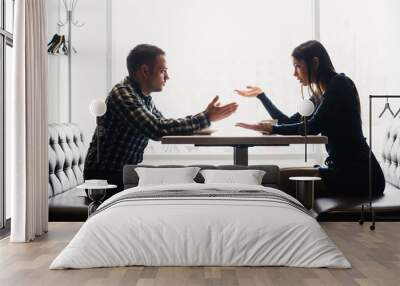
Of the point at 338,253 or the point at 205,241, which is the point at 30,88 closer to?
the point at 205,241

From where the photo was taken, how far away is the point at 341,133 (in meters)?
7.09

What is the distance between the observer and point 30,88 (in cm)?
575

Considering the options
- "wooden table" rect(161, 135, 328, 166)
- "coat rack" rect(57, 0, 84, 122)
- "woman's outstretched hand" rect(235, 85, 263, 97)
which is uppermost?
"coat rack" rect(57, 0, 84, 122)

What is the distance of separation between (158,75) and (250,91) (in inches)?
Answer: 40.0

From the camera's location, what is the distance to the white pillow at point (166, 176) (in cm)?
662

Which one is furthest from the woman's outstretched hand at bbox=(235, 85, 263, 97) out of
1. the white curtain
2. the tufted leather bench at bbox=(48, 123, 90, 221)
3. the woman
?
the white curtain

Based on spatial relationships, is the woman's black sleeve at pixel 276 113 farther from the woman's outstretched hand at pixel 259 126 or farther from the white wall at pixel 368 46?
the white wall at pixel 368 46

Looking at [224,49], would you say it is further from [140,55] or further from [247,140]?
[247,140]

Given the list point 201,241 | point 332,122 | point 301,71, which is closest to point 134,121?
point 301,71

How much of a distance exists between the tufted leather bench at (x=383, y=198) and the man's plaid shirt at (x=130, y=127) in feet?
4.17

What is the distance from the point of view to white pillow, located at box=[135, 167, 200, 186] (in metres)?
6.62

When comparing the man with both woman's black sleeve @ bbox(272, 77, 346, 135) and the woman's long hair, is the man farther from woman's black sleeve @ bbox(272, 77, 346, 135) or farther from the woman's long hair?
the woman's long hair

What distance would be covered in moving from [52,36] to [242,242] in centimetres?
→ 380

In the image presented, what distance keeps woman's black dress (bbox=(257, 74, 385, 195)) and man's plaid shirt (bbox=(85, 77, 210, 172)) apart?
3.30 feet
